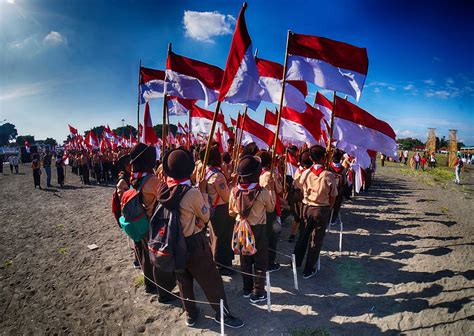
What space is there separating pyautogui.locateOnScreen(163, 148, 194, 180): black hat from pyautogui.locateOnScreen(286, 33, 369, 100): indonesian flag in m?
3.65

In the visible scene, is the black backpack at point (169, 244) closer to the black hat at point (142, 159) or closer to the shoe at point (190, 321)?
the black hat at point (142, 159)

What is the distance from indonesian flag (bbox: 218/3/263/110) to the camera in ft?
14.8

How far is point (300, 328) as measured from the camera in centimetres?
403

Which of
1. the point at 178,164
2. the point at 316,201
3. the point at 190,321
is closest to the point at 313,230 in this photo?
the point at 316,201

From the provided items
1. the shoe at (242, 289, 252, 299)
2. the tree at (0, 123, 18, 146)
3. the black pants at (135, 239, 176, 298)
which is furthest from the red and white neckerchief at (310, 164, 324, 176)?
the tree at (0, 123, 18, 146)

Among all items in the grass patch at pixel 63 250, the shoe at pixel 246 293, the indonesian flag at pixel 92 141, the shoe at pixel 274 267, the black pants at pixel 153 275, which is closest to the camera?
the black pants at pixel 153 275

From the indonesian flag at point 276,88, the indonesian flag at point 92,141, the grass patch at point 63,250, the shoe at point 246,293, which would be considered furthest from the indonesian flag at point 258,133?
the indonesian flag at point 92,141

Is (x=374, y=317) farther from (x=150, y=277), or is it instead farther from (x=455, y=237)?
(x=455, y=237)

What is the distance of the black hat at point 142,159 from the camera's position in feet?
13.8

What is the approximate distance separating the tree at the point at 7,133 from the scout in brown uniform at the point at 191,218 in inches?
3889

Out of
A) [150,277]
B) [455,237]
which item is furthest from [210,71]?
[455,237]

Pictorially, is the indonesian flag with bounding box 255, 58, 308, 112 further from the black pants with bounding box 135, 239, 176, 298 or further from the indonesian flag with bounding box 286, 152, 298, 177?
the black pants with bounding box 135, 239, 176, 298

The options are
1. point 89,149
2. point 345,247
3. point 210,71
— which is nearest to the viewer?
point 210,71

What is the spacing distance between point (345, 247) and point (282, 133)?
12.0ft
